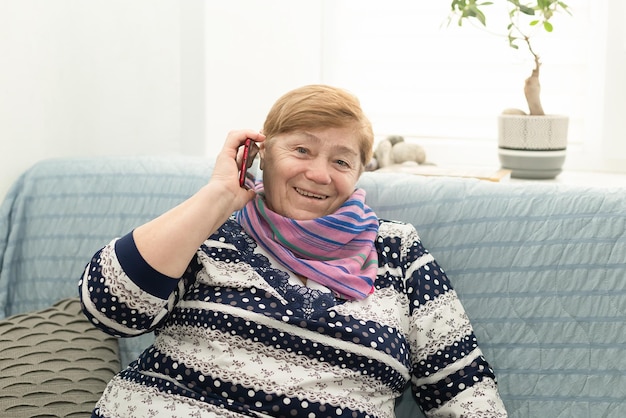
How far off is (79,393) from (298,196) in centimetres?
58

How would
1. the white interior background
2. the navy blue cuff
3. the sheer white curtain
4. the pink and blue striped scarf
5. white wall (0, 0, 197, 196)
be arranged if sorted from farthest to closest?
the sheer white curtain < the white interior background < white wall (0, 0, 197, 196) < the pink and blue striped scarf < the navy blue cuff

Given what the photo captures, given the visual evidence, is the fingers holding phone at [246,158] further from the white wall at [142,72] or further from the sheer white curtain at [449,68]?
the sheer white curtain at [449,68]

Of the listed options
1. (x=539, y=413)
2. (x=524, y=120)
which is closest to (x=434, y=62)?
(x=524, y=120)

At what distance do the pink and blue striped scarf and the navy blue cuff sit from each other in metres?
0.23

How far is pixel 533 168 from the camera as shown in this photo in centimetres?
227

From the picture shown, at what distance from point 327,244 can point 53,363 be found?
60 cm

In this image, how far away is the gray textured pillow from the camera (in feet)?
5.42

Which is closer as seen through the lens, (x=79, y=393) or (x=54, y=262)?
(x=79, y=393)

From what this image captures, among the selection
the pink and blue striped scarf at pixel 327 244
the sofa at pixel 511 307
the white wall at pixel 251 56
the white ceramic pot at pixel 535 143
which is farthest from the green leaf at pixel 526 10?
the pink and blue striped scarf at pixel 327 244

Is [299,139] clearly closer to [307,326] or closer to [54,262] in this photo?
[307,326]

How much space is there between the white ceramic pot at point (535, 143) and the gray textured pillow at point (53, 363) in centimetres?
113

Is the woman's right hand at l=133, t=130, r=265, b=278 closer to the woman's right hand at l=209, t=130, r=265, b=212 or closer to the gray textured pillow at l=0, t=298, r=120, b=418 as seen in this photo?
the woman's right hand at l=209, t=130, r=265, b=212

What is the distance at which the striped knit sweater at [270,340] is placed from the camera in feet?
4.89

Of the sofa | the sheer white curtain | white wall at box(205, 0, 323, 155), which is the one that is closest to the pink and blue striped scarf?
the sofa
